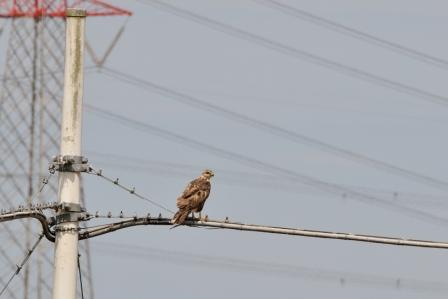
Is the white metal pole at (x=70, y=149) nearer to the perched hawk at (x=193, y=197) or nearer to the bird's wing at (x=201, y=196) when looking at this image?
the perched hawk at (x=193, y=197)

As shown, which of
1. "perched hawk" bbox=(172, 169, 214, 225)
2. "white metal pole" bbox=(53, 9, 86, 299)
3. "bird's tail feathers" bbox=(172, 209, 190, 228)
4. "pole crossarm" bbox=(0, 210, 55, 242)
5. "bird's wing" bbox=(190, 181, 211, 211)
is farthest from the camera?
"bird's wing" bbox=(190, 181, 211, 211)

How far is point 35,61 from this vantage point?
176 ft

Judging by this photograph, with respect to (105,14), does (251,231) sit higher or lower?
lower

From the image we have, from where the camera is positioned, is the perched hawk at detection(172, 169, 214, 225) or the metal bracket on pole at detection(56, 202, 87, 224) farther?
the perched hawk at detection(172, 169, 214, 225)

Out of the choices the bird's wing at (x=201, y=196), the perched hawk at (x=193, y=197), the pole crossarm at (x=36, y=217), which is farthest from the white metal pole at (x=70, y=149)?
the bird's wing at (x=201, y=196)

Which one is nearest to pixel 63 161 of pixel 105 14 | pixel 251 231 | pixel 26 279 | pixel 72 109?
pixel 72 109

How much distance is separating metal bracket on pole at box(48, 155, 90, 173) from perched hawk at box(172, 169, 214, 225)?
2.11 m

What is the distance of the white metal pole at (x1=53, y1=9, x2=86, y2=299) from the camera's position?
2539cm

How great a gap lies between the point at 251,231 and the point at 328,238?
1184 mm

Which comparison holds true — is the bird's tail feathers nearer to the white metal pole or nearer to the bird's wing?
the bird's wing

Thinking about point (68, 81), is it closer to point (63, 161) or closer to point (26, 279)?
point (63, 161)

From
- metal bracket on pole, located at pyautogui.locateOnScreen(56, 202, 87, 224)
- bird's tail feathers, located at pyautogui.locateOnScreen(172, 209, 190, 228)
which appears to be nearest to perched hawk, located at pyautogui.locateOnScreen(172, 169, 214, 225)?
bird's tail feathers, located at pyautogui.locateOnScreen(172, 209, 190, 228)

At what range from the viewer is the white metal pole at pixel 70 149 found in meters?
25.4

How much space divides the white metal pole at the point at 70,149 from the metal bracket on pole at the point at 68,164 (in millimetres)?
63
